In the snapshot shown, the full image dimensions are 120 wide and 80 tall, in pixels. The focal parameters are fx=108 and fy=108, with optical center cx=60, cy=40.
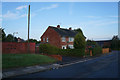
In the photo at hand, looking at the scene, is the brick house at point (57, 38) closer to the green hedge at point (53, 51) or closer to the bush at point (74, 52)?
the bush at point (74, 52)

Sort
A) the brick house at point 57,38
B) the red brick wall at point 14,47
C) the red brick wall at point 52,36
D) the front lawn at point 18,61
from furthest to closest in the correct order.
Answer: the red brick wall at point 52,36 < the brick house at point 57,38 < the red brick wall at point 14,47 < the front lawn at point 18,61

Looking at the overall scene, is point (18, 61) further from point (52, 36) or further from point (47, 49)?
point (52, 36)

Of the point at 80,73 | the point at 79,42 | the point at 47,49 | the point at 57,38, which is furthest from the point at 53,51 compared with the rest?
the point at 80,73

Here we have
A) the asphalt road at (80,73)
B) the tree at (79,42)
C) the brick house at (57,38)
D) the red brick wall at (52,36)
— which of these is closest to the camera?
the asphalt road at (80,73)

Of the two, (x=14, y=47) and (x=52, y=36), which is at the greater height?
(x=52, y=36)

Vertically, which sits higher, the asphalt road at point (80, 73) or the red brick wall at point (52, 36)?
the red brick wall at point (52, 36)

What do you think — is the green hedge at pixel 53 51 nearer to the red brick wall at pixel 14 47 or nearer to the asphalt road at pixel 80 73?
the red brick wall at pixel 14 47

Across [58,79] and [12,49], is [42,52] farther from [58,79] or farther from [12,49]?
[58,79]

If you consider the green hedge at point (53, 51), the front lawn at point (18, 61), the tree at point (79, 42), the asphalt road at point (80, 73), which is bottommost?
the asphalt road at point (80, 73)

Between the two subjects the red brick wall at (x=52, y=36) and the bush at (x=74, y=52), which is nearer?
the bush at (x=74, y=52)

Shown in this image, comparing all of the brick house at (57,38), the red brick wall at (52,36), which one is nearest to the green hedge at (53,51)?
the brick house at (57,38)

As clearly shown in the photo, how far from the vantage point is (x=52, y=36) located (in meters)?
36.0

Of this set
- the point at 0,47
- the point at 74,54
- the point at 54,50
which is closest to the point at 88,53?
the point at 74,54

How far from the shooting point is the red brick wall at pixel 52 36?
34281 mm
